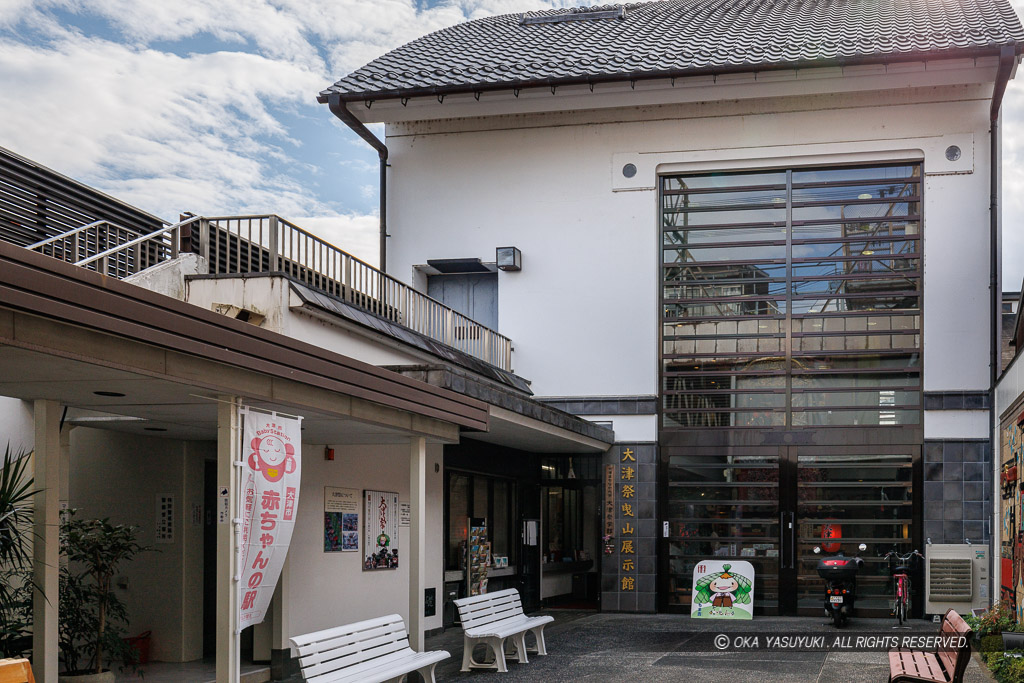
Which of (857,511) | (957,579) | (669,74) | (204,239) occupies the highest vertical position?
(669,74)

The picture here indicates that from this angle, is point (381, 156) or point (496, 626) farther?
point (381, 156)

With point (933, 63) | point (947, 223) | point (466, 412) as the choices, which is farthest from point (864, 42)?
point (466, 412)

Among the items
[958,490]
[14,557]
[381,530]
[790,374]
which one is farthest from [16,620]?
[958,490]

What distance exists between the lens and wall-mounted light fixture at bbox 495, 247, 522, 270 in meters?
17.7

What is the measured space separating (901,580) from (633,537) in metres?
3.96

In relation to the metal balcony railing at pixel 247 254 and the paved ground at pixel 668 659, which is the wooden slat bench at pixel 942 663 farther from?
the metal balcony railing at pixel 247 254

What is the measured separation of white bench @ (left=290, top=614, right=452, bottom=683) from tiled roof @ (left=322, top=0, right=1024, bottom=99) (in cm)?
1004

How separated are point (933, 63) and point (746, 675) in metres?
9.62

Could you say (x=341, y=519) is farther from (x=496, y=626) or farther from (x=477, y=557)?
(x=477, y=557)

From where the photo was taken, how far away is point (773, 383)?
1698cm

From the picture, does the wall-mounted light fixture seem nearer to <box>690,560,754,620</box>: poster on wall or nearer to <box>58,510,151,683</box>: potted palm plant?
<box>690,560,754,620</box>: poster on wall

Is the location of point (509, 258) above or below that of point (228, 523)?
above

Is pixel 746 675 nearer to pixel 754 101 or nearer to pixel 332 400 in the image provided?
pixel 332 400

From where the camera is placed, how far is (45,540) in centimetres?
692
